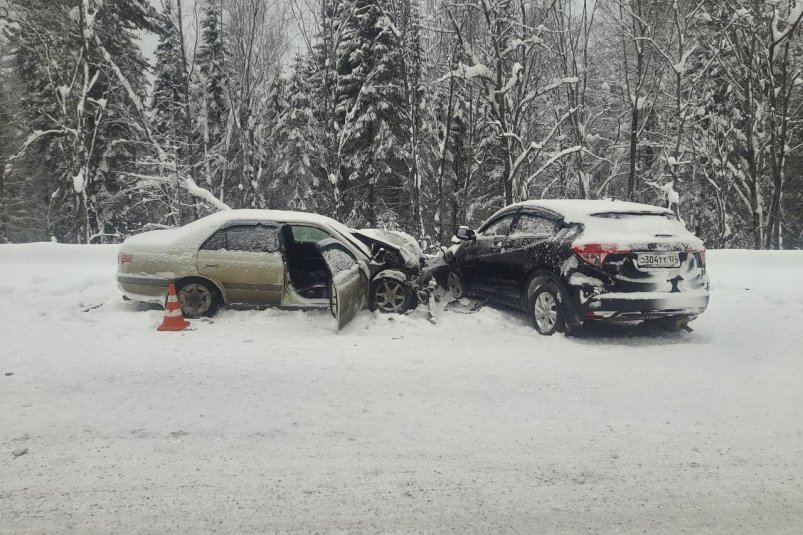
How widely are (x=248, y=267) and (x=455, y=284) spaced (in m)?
3.53

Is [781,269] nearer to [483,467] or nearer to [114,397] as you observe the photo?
Answer: [483,467]

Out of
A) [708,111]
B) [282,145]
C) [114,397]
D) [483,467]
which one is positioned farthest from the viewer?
[282,145]

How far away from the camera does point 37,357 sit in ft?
17.2

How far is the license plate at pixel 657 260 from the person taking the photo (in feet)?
19.5

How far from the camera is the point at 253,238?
714cm

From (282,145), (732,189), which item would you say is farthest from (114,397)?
(732,189)

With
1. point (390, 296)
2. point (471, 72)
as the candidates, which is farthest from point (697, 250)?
point (471, 72)

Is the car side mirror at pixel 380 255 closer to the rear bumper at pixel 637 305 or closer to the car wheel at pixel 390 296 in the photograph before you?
the car wheel at pixel 390 296

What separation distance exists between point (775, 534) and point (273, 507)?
2.57 meters

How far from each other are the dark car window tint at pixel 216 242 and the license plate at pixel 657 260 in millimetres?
Result: 5490

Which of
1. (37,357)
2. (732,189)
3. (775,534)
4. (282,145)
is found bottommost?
(775,534)

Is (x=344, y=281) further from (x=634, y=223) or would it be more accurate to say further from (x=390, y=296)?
(x=634, y=223)

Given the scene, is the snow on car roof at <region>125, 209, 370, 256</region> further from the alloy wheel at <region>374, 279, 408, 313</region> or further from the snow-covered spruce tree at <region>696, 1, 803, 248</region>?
the snow-covered spruce tree at <region>696, 1, 803, 248</region>

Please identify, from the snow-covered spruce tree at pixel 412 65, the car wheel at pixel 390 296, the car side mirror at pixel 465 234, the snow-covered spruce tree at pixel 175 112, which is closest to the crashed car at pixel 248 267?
the car wheel at pixel 390 296
